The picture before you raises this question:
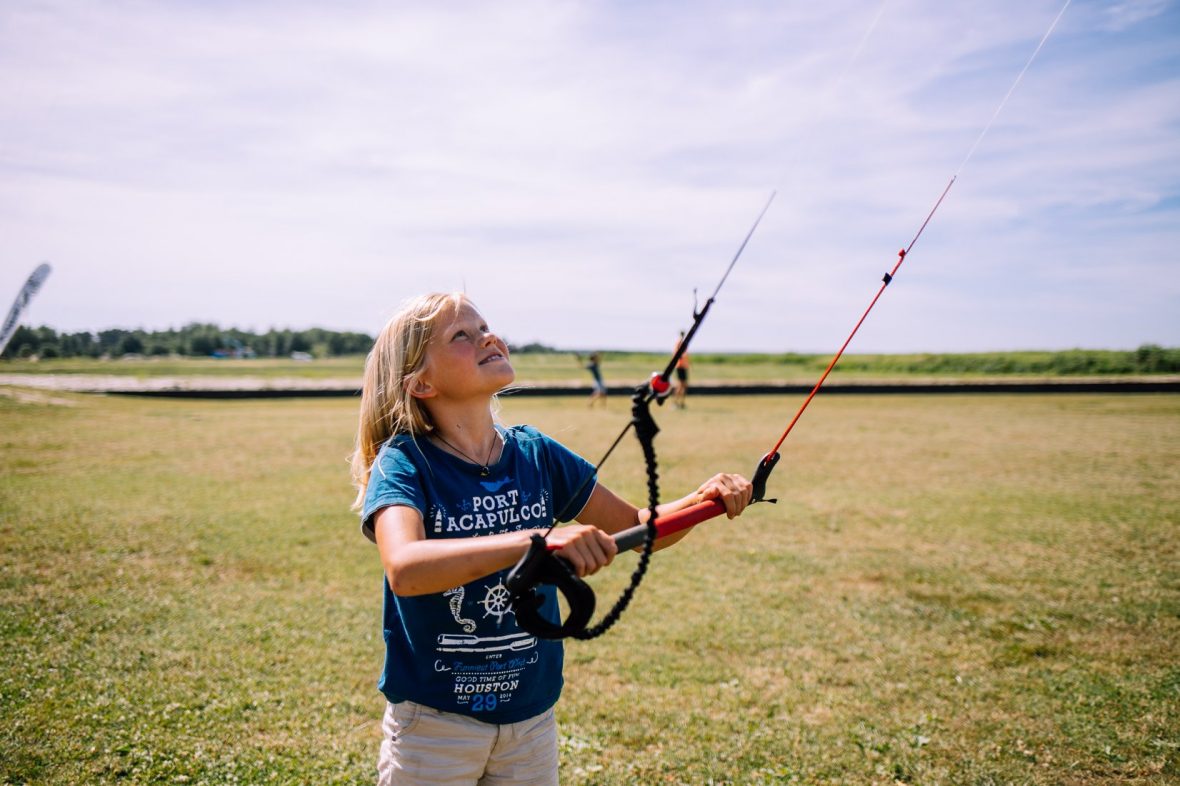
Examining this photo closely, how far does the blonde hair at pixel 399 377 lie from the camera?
2559 mm

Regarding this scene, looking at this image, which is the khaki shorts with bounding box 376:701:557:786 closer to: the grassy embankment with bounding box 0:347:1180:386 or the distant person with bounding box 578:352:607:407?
the distant person with bounding box 578:352:607:407

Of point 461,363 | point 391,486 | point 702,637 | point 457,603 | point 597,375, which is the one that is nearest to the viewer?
point 391,486

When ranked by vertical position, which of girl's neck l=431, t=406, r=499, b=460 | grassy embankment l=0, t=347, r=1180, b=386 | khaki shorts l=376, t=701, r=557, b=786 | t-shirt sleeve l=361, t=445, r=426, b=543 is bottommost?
khaki shorts l=376, t=701, r=557, b=786

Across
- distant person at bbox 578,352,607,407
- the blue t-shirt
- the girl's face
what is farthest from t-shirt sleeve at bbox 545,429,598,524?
distant person at bbox 578,352,607,407

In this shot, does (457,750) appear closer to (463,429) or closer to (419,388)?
(463,429)

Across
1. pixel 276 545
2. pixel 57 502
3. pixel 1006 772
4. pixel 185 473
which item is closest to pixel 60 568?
pixel 276 545

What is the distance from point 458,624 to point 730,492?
0.96 m

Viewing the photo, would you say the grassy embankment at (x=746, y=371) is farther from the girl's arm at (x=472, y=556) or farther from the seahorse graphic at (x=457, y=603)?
the girl's arm at (x=472, y=556)

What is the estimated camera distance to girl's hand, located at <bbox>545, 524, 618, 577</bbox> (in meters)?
1.78

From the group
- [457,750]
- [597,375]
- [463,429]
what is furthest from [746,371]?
[457,750]

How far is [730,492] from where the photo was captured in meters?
2.35

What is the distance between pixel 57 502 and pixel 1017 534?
41.3 ft

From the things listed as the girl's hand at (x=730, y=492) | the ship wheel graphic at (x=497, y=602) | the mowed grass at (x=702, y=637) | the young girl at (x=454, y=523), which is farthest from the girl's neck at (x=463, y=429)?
Result: the mowed grass at (x=702, y=637)

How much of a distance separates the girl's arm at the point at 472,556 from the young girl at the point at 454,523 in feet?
0.31
